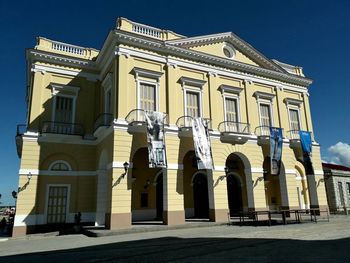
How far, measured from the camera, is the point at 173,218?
49.5ft

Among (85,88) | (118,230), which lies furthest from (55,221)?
(85,88)

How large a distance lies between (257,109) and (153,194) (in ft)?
30.7

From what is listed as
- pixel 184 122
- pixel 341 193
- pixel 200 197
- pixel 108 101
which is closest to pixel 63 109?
pixel 108 101

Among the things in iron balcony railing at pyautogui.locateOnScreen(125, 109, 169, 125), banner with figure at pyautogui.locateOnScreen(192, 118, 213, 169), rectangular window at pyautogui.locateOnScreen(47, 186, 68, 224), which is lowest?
rectangular window at pyautogui.locateOnScreen(47, 186, 68, 224)

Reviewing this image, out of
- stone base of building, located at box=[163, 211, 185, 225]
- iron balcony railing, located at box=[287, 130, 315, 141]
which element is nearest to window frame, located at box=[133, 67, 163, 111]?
stone base of building, located at box=[163, 211, 185, 225]

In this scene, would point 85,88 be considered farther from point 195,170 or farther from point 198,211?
point 198,211

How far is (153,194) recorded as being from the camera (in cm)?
1897

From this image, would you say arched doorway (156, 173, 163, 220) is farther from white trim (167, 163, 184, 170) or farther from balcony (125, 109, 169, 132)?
balcony (125, 109, 169, 132)

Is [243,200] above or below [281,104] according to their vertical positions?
below

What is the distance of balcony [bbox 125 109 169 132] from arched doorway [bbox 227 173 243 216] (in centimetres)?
876

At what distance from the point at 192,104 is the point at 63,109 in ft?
26.6

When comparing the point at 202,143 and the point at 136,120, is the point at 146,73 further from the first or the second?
the point at 202,143

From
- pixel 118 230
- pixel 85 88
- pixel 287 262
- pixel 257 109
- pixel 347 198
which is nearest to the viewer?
pixel 287 262

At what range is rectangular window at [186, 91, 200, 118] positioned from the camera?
1781 cm
